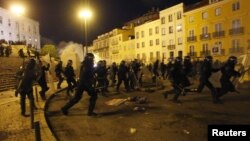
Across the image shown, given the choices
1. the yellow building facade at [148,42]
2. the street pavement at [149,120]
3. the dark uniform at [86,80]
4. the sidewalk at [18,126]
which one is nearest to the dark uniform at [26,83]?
the sidewalk at [18,126]

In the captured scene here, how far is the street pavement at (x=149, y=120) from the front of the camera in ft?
25.7

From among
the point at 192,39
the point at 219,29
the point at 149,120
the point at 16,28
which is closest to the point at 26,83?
the point at 149,120

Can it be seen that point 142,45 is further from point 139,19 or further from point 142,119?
point 142,119

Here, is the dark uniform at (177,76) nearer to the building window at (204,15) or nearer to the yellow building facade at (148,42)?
the building window at (204,15)

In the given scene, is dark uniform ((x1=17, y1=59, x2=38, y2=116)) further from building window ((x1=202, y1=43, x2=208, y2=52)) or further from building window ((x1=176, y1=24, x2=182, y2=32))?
building window ((x1=176, y1=24, x2=182, y2=32))

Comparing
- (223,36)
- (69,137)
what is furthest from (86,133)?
(223,36)

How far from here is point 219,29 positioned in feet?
156

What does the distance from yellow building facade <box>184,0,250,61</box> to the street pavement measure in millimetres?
30694

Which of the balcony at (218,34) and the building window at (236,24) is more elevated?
the building window at (236,24)

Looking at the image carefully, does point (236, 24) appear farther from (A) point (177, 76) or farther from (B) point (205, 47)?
(A) point (177, 76)

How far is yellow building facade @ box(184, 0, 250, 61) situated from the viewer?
4303 cm

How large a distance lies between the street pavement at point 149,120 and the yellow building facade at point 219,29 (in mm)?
30694

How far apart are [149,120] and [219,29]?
1606 inches

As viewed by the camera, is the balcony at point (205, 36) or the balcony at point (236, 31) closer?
the balcony at point (236, 31)
